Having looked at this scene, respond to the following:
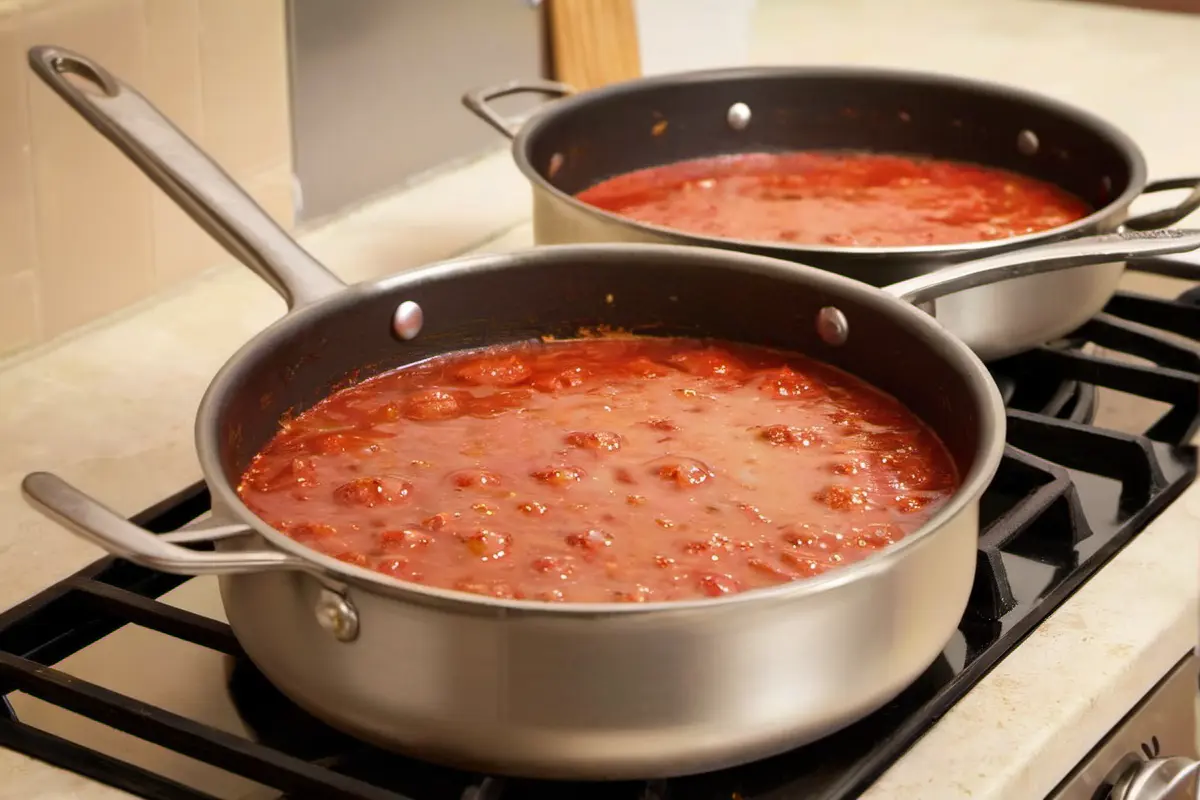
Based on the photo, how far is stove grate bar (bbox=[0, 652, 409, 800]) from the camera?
79 centimetres

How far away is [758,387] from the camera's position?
114 cm

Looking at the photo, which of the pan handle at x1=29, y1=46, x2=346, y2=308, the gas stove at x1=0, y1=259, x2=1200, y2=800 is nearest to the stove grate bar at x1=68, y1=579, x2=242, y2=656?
the gas stove at x1=0, y1=259, x2=1200, y2=800

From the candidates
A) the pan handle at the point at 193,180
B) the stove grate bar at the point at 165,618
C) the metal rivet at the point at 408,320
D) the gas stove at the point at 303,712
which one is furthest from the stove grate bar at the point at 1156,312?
the stove grate bar at the point at 165,618

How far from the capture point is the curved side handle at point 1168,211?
1.35 meters

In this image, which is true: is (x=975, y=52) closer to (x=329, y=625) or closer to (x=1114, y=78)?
(x=1114, y=78)

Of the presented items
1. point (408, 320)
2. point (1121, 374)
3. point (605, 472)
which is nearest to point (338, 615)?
point (605, 472)

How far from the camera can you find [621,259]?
116cm

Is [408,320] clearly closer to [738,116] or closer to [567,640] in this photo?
[567,640]

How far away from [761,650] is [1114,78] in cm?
171

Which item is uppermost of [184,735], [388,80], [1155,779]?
[388,80]

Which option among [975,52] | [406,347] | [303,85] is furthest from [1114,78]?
[406,347]

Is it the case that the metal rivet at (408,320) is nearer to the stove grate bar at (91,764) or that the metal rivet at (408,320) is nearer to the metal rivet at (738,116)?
the stove grate bar at (91,764)

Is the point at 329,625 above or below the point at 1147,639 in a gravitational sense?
above

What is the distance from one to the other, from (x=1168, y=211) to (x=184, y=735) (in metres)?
0.94
